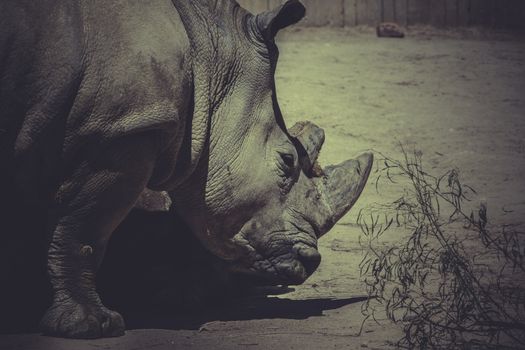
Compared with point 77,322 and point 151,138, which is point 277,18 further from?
point 77,322

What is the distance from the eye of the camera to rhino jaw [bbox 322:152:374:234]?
5797 millimetres

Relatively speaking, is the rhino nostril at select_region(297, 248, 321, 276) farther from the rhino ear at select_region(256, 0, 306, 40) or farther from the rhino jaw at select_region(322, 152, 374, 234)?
the rhino ear at select_region(256, 0, 306, 40)

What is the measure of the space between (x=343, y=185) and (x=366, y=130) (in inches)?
128

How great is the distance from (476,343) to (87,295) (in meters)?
1.67

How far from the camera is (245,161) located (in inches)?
213

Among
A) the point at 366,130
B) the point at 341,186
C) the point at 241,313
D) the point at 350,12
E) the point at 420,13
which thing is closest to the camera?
the point at 241,313

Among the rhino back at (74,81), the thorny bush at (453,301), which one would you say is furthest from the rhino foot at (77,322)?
the thorny bush at (453,301)

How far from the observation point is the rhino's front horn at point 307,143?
18.8 ft

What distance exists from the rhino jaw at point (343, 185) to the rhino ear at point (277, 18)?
2.69ft

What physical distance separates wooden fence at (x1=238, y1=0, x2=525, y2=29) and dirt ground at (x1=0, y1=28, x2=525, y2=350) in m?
0.15

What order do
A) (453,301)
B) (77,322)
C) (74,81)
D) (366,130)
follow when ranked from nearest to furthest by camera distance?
(74,81), (77,322), (453,301), (366,130)

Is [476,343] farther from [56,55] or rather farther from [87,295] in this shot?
[56,55]

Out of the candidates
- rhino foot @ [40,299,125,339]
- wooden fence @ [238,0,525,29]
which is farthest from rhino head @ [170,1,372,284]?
wooden fence @ [238,0,525,29]

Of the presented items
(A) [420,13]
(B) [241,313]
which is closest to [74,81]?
(B) [241,313]
